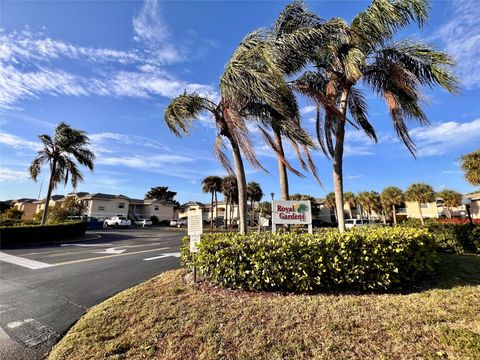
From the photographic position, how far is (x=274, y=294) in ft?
14.4

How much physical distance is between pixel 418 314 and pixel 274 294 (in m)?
2.01

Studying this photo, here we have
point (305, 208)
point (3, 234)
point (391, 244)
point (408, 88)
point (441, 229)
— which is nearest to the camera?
point (391, 244)

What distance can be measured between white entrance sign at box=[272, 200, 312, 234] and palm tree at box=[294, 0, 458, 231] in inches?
40.9

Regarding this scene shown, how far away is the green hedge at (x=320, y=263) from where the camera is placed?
443 centimetres

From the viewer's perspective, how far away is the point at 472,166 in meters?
16.7

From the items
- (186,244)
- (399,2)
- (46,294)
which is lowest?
(46,294)

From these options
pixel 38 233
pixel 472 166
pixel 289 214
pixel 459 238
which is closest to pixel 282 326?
pixel 289 214

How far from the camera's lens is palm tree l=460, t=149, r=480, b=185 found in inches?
647

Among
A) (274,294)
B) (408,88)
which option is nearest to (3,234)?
(274,294)

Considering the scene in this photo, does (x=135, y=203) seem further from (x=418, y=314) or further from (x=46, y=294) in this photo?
(x=418, y=314)

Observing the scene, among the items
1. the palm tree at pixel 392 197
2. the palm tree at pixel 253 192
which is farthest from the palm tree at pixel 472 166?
the palm tree at pixel 253 192

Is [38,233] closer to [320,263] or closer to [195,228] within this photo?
[195,228]

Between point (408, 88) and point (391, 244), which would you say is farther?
point (408, 88)

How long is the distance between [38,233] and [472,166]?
90.5 ft
